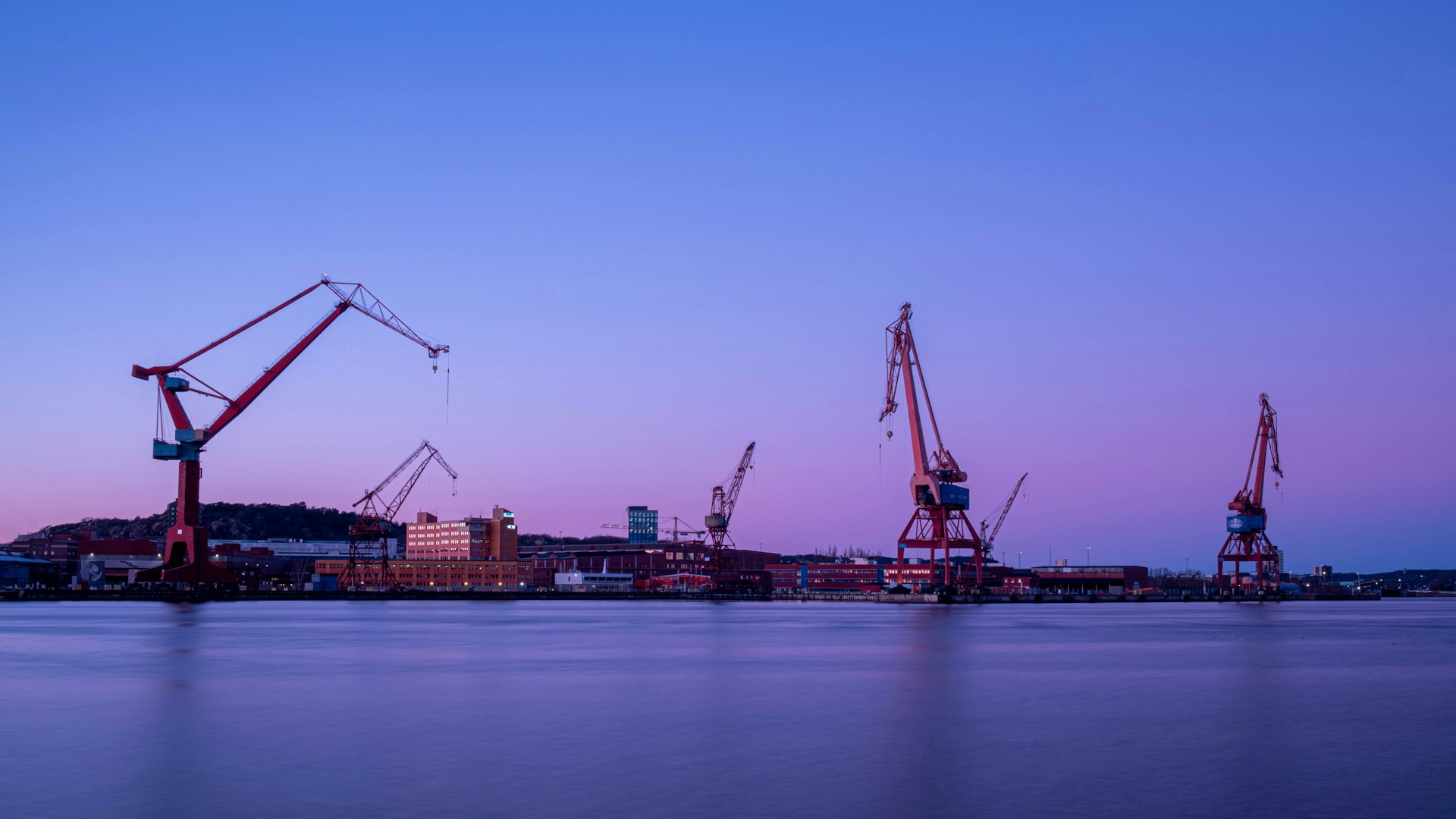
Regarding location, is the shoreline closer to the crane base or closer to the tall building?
the crane base

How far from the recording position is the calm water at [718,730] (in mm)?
13797

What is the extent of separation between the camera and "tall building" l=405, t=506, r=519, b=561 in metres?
161

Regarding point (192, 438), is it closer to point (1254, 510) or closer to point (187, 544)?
point (187, 544)

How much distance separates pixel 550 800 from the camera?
537 inches

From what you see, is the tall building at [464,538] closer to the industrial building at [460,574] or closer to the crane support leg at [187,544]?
the industrial building at [460,574]

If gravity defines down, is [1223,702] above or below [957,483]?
below

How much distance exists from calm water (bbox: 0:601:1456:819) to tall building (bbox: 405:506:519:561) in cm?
11950

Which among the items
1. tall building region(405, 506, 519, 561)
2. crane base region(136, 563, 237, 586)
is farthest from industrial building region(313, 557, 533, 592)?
crane base region(136, 563, 237, 586)

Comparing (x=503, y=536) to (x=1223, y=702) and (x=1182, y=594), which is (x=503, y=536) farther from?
(x=1223, y=702)

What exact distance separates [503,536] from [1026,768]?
14904 centimetres

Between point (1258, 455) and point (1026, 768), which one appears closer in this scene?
point (1026, 768)

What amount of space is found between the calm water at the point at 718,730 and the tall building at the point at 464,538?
119500 millimetres

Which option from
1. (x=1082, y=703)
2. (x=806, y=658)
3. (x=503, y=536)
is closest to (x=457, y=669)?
(x=806, y=658)

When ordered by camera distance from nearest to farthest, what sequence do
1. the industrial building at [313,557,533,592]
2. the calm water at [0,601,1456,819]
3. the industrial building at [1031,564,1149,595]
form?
the calm water at [0,601,1456,819] < the industrial building at [313,557,533,592] < the industrial building at [1031,564,1149,595]
